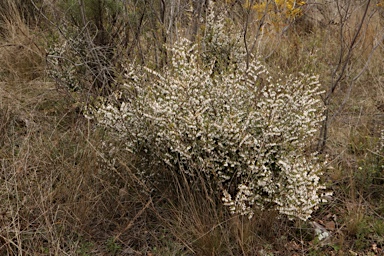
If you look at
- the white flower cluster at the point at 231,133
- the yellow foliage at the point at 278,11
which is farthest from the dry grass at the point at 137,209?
the yellow foliage at the point at 278,11

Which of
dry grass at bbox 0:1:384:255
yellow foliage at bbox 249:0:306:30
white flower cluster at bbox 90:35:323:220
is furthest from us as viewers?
yellow foliage at bbox 249:0:306:30

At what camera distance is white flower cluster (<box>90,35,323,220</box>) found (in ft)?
Answer: 7.57

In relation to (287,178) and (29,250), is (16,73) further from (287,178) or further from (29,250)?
(287,178)

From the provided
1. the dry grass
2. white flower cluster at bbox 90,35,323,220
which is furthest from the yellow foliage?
white flower cluster at bbox 90,35,323,220

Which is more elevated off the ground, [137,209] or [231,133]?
[231,133]

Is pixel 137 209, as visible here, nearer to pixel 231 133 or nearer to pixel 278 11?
pixel 231 133

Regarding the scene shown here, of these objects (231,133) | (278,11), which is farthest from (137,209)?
(278,11)

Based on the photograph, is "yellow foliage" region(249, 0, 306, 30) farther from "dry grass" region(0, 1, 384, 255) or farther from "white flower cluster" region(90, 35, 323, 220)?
"white flower cluster" region(90, 35, 323, 220)

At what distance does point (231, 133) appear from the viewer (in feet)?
7.69

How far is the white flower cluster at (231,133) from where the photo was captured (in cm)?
231

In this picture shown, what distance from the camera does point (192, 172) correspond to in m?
2.39

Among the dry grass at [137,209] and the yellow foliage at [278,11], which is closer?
the dry grass at [137,209]

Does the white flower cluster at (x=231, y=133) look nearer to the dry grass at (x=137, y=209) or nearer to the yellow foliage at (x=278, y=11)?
the dry grass at (x=137, y=209)

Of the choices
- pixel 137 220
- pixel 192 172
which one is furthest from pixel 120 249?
pixel 192 172
